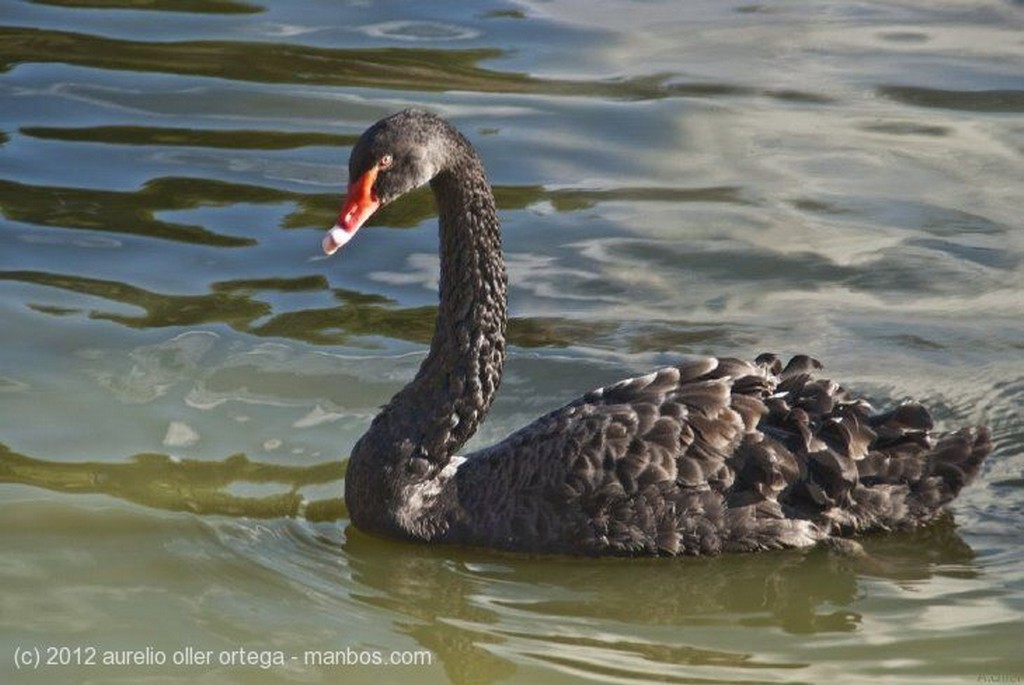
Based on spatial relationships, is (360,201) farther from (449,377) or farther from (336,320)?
(336,320)

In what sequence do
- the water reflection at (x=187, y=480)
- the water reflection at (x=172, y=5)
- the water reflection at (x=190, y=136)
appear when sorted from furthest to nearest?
the water reflection at (x=172, y=5)
the water reflection at (x=190, y=136)
the water reflection at (x=187, y=480)

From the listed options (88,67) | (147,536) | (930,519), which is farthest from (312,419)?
(88,67)

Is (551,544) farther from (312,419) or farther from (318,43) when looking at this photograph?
(318,43)

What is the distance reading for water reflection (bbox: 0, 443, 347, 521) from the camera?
25.5 feet

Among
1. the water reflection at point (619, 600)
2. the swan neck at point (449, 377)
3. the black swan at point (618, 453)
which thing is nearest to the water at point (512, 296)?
the water reflection at point (619, 600)

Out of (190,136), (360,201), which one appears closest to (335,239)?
(360,201)

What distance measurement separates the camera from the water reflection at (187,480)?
25.5ft

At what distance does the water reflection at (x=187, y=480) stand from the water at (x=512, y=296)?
0.02 m

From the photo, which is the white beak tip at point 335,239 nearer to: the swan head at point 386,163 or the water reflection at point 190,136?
Result: the swan head at point 386,163

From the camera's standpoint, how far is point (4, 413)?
8469mm

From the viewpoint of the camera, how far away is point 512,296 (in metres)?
9.88

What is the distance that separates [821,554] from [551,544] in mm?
968

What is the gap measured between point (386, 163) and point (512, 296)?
2.71 metres

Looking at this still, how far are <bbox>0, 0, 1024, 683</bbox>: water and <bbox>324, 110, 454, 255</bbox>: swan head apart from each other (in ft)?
4.09
